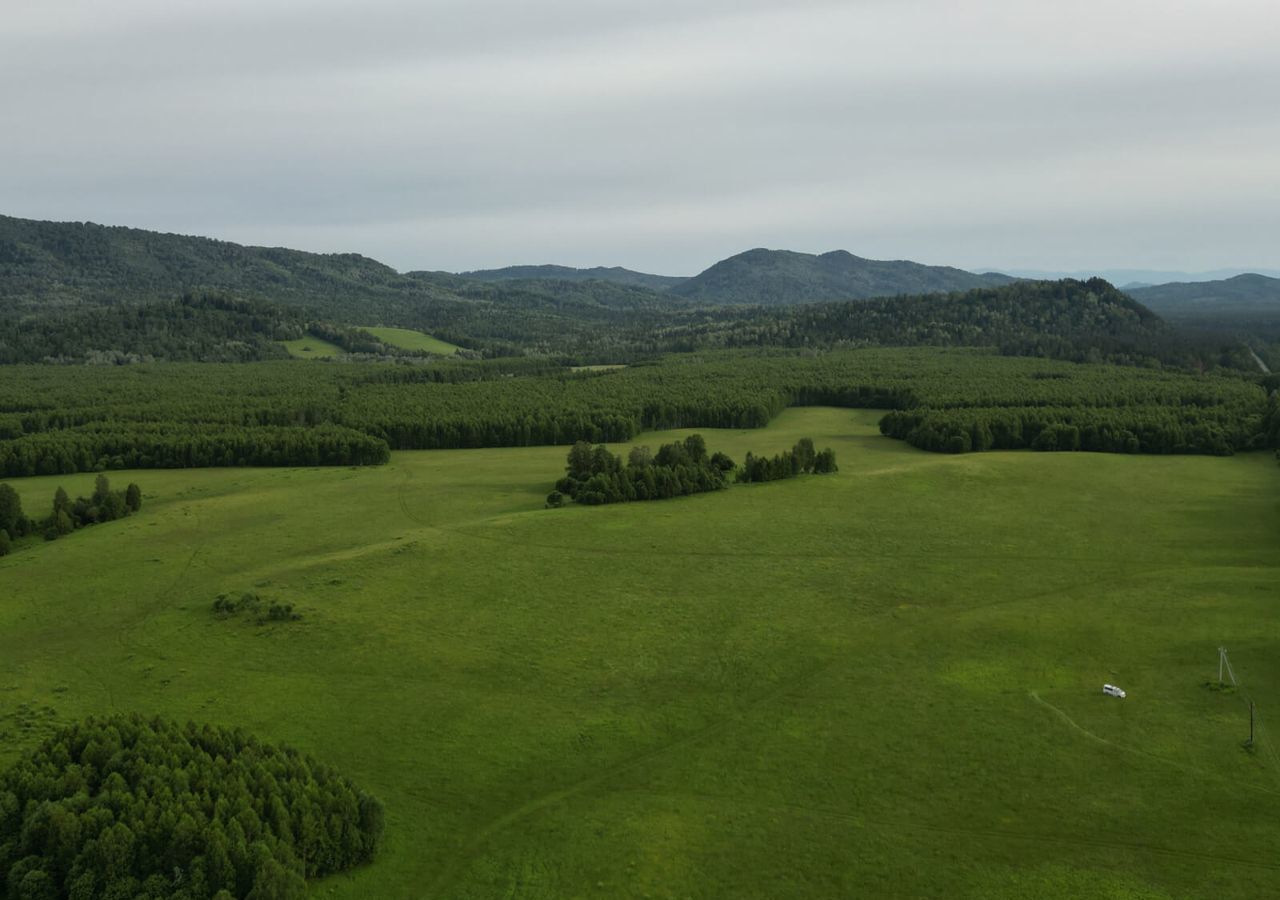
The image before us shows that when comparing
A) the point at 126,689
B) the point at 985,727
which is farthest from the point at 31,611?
the point at 985,727

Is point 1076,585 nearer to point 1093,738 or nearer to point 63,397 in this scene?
point 1093,738

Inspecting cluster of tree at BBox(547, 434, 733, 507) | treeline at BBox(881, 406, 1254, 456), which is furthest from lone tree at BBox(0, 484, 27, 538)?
treeline at BBox(881, 406, 1254, 456)

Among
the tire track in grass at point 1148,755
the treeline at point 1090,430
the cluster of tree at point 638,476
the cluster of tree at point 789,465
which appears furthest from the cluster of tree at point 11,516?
the treeline at point 1090,430

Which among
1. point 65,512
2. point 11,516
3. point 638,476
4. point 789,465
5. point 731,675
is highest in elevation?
point 11,516

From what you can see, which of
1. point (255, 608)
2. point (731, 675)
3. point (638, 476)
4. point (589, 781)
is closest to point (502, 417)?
point (638, 476)

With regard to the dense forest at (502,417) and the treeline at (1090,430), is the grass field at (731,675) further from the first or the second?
the dense forest at (502,417)

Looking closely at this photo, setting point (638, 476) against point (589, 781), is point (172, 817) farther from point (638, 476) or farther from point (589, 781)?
point (638, 476)

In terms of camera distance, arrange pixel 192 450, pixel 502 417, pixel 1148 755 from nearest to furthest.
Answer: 1. pixel 1148 755
2. pixel 192 450
3. pixel 502 417
